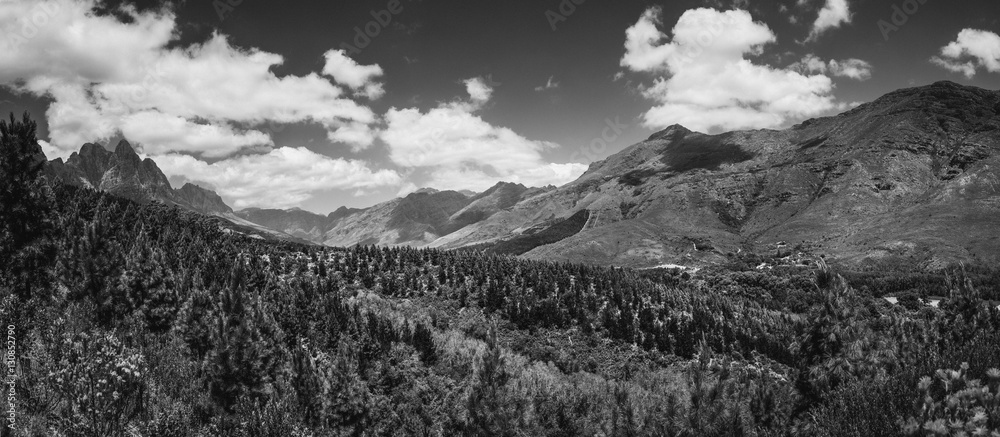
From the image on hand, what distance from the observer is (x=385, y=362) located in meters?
22.5

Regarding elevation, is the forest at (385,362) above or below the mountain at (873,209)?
below

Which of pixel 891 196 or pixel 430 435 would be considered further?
pixel 891 196

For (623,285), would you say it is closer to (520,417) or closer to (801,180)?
(520,417)

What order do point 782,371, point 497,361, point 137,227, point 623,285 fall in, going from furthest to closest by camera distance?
1. point 623,285
2. point 137,227
3. point 782,371
4. point 497,361

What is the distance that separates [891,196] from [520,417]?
644 ft

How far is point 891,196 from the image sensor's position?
149m

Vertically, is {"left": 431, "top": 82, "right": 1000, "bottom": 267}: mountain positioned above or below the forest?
above

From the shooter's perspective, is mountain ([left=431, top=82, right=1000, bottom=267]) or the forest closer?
the forest

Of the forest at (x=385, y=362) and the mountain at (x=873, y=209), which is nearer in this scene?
the forest at (x=385, y=362)

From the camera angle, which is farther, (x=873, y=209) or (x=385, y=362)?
(x=873, y=209)

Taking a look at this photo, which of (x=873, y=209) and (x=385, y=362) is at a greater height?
(x=873, y=209)

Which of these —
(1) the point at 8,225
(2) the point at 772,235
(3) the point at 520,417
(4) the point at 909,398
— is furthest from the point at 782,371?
(2) the point at 772,235

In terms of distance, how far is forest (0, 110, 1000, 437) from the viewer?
23.4 feet

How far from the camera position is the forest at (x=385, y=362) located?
23.4 feet
